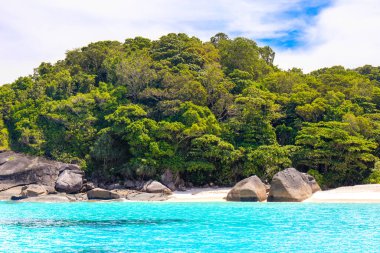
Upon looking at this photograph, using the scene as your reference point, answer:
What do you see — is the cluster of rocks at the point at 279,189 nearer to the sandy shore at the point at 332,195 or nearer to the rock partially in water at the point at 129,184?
the sandy shore at the point at 332,195

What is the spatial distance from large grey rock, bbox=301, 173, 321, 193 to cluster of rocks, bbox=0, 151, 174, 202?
10.00m

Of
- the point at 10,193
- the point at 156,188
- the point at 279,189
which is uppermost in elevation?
the point at 279,189

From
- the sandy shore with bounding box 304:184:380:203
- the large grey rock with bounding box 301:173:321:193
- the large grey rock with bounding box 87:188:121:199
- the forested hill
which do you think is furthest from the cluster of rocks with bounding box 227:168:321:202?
the large grey rock with bounding box 87:188:121:199

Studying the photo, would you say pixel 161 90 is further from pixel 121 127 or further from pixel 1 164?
pixel 1 164

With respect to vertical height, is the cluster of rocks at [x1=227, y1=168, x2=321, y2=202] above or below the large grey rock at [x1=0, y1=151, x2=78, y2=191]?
below

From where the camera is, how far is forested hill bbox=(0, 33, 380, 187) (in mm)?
33969

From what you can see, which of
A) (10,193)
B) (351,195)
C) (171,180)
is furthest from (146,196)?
(351,195)

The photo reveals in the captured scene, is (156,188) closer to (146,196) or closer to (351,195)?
(146,196)

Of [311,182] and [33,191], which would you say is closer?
[311,182]

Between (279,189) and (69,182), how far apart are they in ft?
53.0

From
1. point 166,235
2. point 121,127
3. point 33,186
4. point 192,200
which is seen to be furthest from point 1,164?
point 166,235

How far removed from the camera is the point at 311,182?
30.3 meters

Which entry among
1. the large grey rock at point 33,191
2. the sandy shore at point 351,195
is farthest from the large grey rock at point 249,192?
the large grey rock at point 33,191

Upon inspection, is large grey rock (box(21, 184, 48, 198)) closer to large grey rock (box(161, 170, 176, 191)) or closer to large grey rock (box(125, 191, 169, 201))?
large grey rock (box(125, 191, 169, 201))
